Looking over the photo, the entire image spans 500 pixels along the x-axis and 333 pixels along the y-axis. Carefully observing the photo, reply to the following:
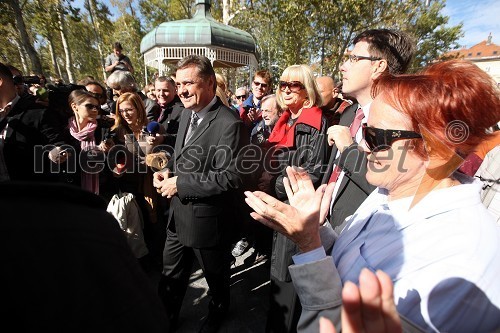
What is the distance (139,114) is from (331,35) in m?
16.3

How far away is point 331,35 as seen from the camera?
16.5 meters

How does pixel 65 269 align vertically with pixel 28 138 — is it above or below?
below

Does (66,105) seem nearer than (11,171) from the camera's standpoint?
No

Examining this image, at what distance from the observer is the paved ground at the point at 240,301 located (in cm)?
263

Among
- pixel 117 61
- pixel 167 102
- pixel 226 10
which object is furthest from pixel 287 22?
pixel 167 102

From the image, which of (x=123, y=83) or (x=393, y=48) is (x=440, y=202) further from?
(x=123, y=83)

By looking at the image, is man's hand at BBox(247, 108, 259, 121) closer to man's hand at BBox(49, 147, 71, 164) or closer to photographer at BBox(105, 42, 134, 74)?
man's hand at BBox(49, 147, 71, 164)

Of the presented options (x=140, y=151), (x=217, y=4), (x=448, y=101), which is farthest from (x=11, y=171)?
(x=217, y=4)

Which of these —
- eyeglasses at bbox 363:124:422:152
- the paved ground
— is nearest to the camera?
the paved ground

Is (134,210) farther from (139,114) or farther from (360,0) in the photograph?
(360,0)

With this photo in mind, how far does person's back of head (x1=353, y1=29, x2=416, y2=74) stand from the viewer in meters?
2.11

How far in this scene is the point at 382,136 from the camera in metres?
1.26

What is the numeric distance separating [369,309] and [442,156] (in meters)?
0.82

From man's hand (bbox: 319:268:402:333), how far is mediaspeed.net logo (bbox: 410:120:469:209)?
66 centimetres
